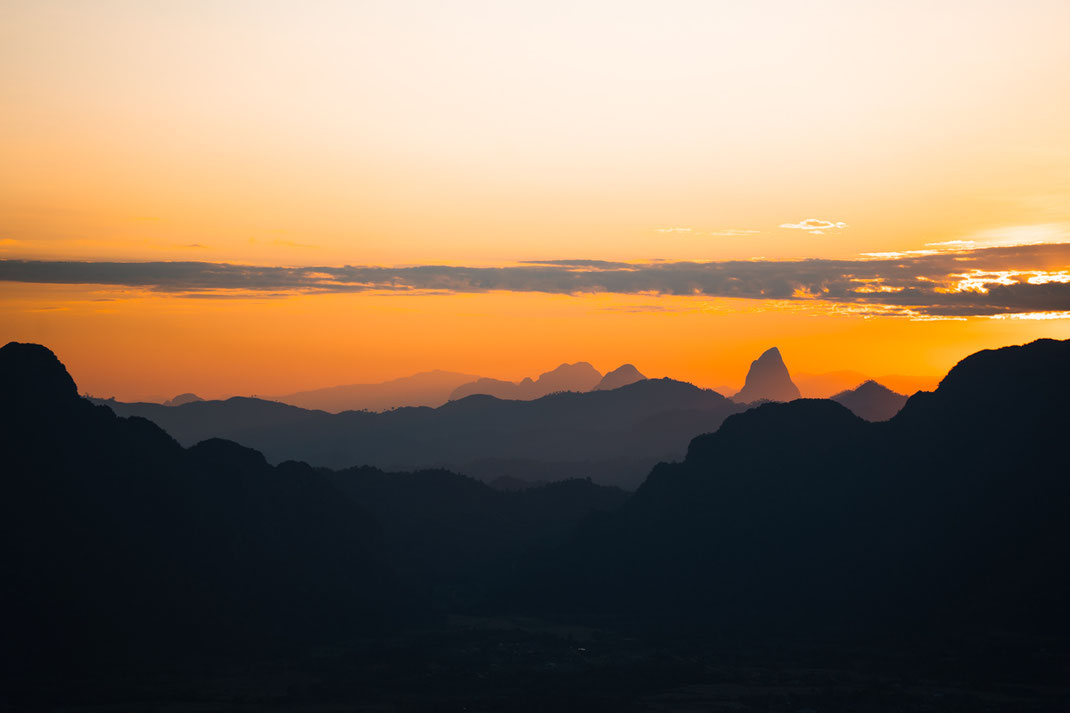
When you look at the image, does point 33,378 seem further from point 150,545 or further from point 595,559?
point 595,559

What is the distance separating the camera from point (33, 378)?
444ft

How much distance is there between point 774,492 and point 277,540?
262ft

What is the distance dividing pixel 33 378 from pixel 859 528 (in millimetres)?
122779

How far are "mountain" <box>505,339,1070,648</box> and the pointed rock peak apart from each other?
251 feet

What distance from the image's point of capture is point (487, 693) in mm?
101438

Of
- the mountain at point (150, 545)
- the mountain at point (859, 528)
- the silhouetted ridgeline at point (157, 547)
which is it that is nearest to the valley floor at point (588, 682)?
the mountain at point (150, 545)

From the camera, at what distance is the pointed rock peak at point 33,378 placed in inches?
5226

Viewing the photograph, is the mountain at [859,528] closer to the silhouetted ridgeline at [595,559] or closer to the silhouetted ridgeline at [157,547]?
the silhouetted ridgeline at [595,559]

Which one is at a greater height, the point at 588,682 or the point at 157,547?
the point at 157,547

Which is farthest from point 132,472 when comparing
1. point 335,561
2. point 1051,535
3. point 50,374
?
point 1051,535

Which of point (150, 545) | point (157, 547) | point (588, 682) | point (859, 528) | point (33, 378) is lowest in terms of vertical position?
point (588, 682)

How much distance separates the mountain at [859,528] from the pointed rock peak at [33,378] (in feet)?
251

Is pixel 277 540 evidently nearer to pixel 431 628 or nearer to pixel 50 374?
pixel 431 628

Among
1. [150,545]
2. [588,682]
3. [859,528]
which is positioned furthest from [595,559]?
[150,545]
